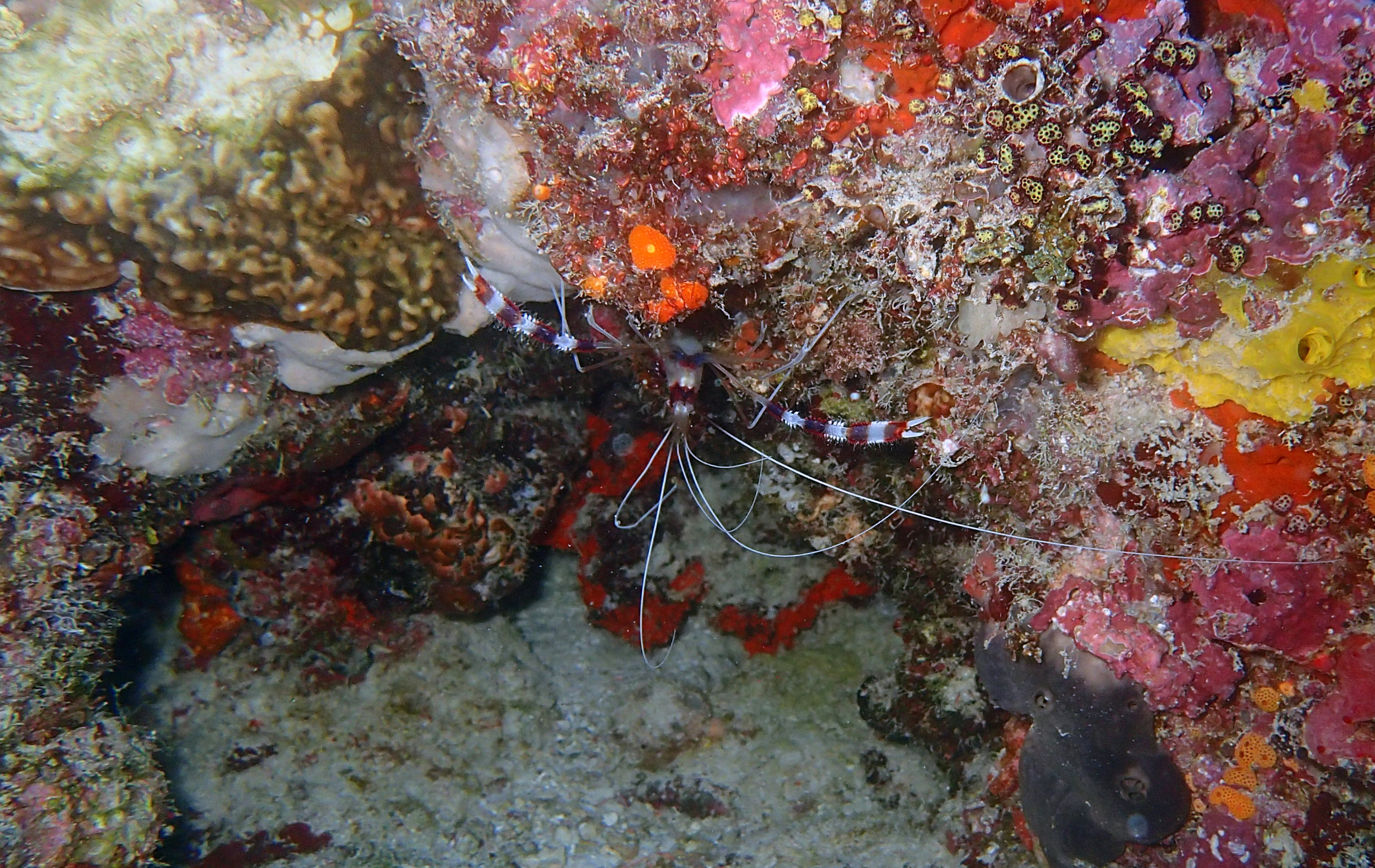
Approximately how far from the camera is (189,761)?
512 cm

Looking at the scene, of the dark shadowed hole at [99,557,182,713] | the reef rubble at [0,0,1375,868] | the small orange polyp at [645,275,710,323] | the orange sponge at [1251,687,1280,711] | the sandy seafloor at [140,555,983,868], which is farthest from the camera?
the dark shadowed hole at [99,557,182,713]

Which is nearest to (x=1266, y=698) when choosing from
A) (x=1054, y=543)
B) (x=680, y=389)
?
(x=1054, y=543)

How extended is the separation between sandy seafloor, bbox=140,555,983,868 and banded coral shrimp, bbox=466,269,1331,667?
0.79 m

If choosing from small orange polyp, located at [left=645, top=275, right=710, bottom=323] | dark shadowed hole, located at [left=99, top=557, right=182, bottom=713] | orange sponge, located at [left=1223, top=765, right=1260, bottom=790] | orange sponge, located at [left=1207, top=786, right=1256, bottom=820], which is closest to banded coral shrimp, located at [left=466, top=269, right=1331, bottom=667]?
small orange polyp, located at [left=645, top=275, right=710, bottom=323]

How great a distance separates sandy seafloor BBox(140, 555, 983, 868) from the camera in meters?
4.88

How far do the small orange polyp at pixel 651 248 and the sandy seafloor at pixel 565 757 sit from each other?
438cm

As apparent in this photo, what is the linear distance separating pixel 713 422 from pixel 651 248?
111 inches

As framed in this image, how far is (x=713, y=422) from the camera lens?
5.44 metres

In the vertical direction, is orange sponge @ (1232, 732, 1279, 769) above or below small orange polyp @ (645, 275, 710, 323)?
below

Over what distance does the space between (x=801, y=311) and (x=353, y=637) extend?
4.92 metres

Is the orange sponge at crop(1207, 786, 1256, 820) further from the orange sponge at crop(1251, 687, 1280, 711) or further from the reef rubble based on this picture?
the orange sponge at crop(1251, 687, 1280, 711)

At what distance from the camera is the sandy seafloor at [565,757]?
16.0 feet

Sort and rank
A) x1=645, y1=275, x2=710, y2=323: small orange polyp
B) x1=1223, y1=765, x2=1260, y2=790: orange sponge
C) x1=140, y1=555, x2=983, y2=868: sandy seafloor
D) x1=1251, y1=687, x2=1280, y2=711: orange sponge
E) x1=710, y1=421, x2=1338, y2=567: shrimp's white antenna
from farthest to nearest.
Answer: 1. x1=140, y1=555, x2=983, y2=868: sandy seafloor
2. x1=1223, y1=765, x2=1260, y2=790: orange sponge
3. x1=1251, y1=687, x2=1280, y2=711: orange sponge
4. x1=710, y1=421, x2=1338, y2=567: shrimp's white antenna
5. x1=645, y1=275, x2=710, y2=323: small orange polyp

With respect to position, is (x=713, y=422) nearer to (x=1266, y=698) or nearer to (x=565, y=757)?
(x=565, y=757)
